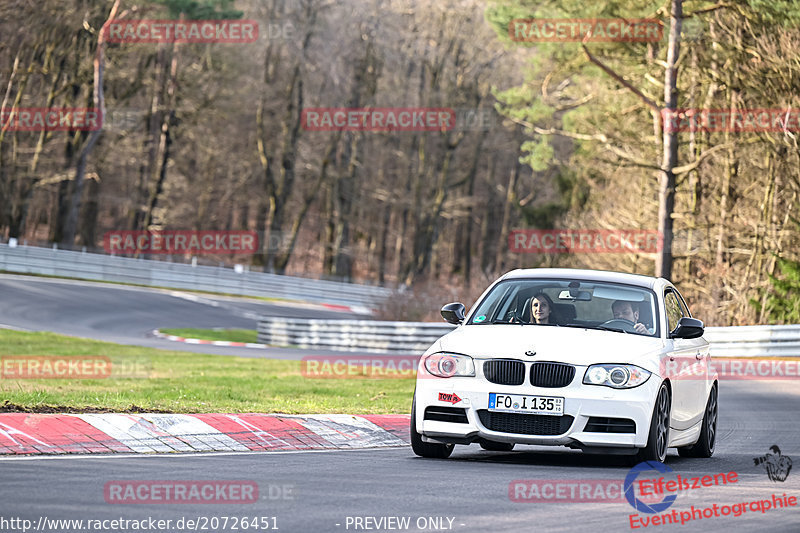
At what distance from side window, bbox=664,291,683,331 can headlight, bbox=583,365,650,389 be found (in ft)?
4.72

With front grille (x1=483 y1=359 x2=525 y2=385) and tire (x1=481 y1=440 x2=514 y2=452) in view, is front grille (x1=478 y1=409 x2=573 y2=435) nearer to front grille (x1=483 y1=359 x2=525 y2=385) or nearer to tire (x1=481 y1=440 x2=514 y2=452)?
front grille (x1=483 y1=359 x2=525 y2=385)

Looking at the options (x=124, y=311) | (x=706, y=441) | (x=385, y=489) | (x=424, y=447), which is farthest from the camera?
(x=124, y=311)

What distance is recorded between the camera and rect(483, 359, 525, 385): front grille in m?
9.57

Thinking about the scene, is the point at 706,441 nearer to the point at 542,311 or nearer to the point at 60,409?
the point at 542,311

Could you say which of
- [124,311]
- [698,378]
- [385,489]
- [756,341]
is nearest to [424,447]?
[385,489]

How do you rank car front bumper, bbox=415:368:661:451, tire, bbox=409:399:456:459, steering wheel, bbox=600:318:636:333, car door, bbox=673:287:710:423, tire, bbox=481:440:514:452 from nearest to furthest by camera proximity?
car front bumper, bbox=415:368:661:451 → tire, bbox=409:399:456:459 → tire, bbox=481:440:514:452 → steering wheel, bbox=600:318:636:333 → car door, bbox=673:287:710:423

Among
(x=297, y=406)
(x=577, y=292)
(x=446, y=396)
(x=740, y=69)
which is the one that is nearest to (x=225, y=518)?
(x=446, y=396)

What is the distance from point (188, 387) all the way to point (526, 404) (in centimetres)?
893

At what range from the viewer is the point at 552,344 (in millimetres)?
9711

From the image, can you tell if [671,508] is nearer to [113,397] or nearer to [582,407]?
[582,407]

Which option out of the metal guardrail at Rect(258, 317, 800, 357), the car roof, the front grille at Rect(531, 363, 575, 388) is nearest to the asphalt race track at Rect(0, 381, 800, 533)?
the front grille at Rect(531, 363, 575, 388)

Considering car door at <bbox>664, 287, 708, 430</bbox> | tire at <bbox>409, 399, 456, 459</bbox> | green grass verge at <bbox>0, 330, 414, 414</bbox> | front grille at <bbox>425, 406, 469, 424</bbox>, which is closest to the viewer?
front grille at <bbox>425, 406, 469, 424</bbox>

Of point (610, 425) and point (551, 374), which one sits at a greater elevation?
point (551, 374)

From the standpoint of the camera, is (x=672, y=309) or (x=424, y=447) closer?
(x=424, y=447)
